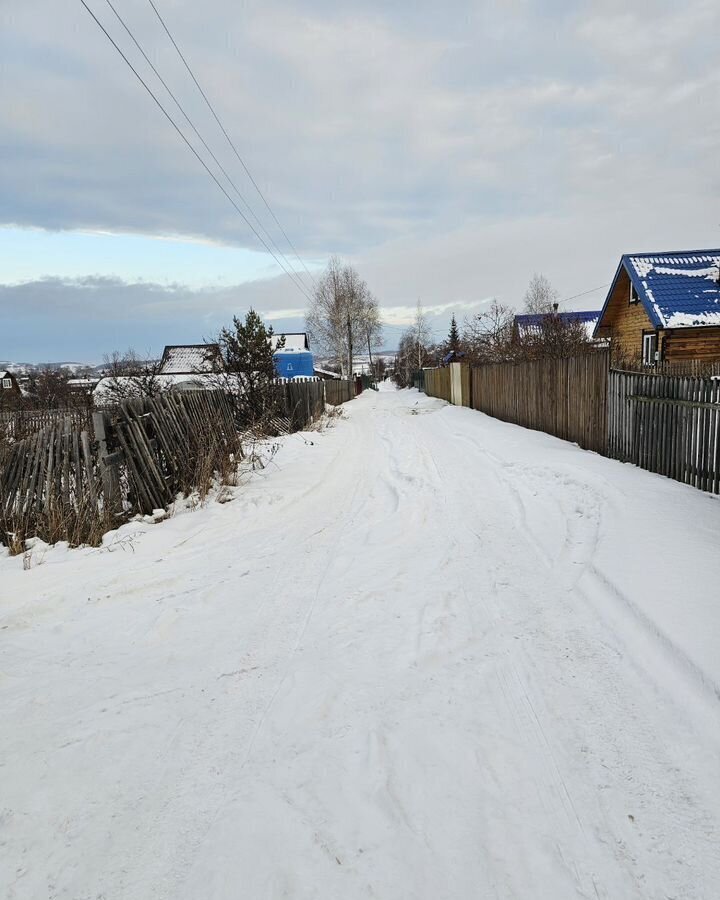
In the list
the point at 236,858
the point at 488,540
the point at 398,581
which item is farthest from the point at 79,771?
the point at 488,540

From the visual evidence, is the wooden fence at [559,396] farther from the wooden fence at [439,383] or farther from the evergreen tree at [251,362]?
the wooden fence at [439,383]

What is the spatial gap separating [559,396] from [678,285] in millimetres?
12542

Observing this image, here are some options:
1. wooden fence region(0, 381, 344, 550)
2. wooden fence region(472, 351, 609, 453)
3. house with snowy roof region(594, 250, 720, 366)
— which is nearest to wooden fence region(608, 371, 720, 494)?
wooden fence region(472, 351, 609, 453)

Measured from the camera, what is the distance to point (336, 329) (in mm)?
56031

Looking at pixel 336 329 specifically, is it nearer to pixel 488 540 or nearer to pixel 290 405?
pixel 290 405

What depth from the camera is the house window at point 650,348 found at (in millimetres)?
20875

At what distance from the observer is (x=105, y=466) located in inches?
251

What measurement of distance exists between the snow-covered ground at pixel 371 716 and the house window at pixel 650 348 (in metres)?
17.9

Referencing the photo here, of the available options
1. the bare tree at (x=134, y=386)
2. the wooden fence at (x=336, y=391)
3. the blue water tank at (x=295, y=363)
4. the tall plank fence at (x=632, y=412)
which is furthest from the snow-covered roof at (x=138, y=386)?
the blue water tank at (x=295, y=363)

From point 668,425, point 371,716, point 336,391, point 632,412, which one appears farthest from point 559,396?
point 336,391

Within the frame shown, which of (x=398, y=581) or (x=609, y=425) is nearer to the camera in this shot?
(x=398, y=581)

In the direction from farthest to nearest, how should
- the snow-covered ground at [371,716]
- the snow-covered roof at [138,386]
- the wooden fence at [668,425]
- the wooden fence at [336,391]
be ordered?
the wooden fence at [336,391] → the snow-covered roof at [138,386] → the wooden fence at [668,425] → the snow-covered ground at [371,716]

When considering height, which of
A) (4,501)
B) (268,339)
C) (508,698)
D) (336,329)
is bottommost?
(508,698)

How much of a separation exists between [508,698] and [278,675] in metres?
1.34
